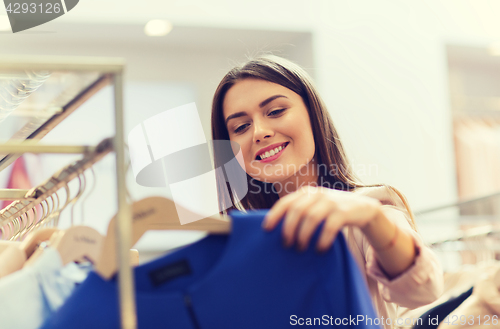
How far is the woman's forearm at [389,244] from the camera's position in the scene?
1.93 feet

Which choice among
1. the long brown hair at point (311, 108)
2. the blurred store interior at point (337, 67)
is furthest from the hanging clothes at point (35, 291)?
the blurred store interior at point (337, 67)

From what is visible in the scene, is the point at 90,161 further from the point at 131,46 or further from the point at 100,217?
the point at 131,46

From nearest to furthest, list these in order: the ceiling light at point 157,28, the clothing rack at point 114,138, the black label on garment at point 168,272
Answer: the clothing rack at point 114,138 < the black label on garment at point 168,272 < the ceiling light at point 157,28

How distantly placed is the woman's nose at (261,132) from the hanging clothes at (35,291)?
0.56 metres

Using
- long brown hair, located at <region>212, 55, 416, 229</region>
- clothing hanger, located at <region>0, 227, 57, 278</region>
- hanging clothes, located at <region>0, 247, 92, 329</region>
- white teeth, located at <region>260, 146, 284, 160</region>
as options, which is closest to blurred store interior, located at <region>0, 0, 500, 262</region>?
long brown hair, located at <region>212, 55, 416, 229</region>

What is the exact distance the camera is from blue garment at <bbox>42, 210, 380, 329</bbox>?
559 millimetres

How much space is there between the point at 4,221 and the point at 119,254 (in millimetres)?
613

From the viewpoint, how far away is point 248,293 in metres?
0.57

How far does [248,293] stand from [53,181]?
1.51ft

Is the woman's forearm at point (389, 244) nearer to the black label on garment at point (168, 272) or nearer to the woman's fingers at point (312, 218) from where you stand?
the woman's fingers at point (312, 218)

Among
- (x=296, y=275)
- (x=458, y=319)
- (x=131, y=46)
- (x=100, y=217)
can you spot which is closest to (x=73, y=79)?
(x=296, y=275)

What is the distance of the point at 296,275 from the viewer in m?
0.57

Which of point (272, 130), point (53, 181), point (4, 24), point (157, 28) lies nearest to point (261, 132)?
point (272, 130)

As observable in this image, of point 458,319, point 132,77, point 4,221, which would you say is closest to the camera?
point 4,221
